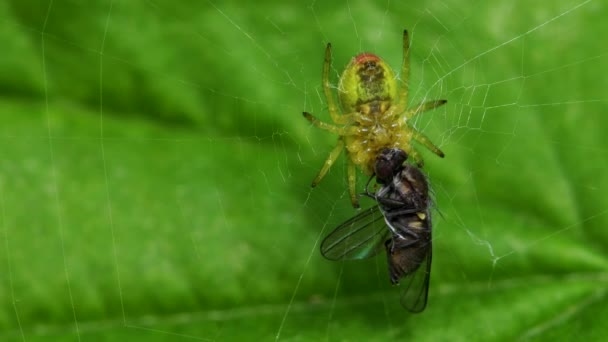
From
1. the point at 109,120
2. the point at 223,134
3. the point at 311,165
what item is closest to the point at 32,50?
the point at 109,120

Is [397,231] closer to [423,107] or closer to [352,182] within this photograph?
[352,182]

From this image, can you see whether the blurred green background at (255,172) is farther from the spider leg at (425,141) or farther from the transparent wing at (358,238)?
the transparent wing at (358,238)

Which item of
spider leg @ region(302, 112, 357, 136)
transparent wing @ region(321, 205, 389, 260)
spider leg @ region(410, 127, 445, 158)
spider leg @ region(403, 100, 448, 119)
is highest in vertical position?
spider leg @ region(403, 100, 448, 119)

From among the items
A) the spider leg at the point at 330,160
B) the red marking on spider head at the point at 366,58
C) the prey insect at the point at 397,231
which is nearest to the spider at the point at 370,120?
the spider leg at the point at 330,160

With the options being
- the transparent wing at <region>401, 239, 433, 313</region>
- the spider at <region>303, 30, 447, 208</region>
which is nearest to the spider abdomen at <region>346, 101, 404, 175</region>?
the spider at <region>303, 30, 447, 208</region>

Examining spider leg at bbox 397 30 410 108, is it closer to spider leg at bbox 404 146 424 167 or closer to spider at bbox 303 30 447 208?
spider at bbox 303 30 447 208

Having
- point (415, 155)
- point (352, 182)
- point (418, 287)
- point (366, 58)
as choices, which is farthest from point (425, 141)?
point (418, 287)
